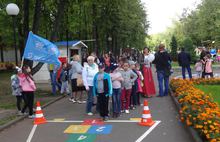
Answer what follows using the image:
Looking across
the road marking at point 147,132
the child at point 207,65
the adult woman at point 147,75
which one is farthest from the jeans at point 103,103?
the child at point 207,65

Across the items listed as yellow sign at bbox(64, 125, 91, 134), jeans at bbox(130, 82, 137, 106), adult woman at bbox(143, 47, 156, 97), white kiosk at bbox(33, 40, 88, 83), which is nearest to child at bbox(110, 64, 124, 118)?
yellow sign at bbox(64, 125, 91, 134)

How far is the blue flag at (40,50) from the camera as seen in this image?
1254cm

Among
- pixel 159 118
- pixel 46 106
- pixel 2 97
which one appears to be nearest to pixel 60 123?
pixel 159 118

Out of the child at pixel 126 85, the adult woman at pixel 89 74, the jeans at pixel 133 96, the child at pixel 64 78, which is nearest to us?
Answer: the adult woman at pixel 89 74

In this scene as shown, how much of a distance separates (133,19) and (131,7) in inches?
50.1

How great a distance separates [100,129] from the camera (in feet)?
32.0

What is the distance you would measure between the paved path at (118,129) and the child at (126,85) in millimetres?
354

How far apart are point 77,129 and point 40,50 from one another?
150 inches

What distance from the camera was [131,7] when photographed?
40.6 m

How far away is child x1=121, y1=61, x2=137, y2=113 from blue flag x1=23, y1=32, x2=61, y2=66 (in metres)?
2.32

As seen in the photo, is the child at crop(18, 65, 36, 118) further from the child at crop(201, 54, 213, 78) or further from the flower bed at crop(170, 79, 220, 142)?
the child at crop(201, 54, 213, 78)

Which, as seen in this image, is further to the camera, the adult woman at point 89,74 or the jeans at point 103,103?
the adult woman at point 89,74

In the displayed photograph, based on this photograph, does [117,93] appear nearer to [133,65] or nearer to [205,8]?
[133,65]

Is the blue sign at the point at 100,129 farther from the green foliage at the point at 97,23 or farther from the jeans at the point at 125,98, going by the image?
the green foliage at the point at 97,23
